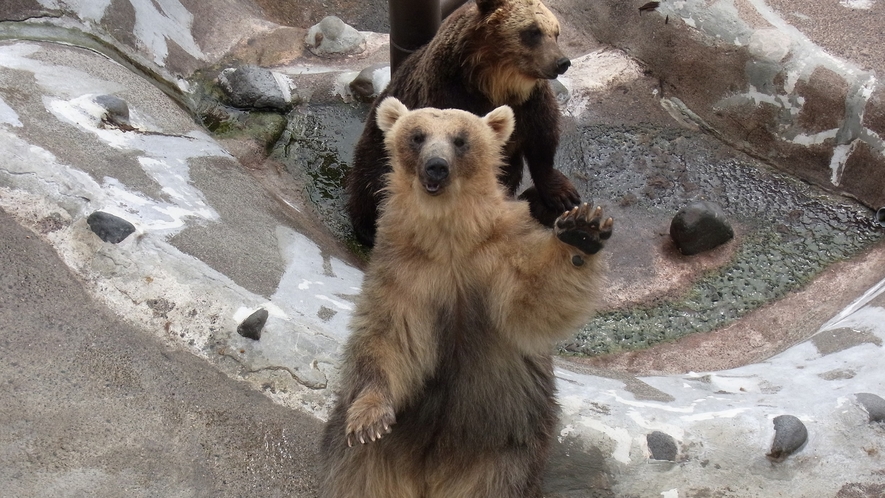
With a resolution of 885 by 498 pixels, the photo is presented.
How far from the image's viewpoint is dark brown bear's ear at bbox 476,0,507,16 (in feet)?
21.8

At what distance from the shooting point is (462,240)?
398 centimetres

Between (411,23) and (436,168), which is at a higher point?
(436,168)

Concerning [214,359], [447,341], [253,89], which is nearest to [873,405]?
[447,341]

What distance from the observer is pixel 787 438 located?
464cm

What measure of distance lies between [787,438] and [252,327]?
10.7ft

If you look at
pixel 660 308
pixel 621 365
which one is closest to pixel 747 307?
pixel 660 308

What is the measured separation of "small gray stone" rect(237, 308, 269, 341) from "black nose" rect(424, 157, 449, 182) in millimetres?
1753

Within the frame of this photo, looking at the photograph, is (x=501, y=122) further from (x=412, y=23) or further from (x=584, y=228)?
(x=412, y=23)

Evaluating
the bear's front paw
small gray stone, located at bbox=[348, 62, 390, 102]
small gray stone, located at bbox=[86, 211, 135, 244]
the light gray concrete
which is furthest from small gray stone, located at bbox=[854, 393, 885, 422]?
small gray stone, located at bbox=[348, 62, 390, 102]

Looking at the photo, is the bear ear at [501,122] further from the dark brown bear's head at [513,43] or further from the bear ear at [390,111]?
the dark brown bear's head at [513,43]

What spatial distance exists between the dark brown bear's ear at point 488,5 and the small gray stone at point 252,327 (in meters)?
3.29

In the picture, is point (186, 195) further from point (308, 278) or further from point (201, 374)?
point (201, 374)

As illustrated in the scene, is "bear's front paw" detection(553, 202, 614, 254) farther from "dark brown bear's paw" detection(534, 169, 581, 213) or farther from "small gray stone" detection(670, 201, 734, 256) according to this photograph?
"small gray stone" detection(670, 201, 734, 256)

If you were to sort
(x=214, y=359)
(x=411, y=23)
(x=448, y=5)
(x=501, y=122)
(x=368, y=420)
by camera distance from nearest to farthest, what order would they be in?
(x=368, y=420), (x=501, y=122), (x=214, y=359), (x=411, y=23), (x=448, y=5)
